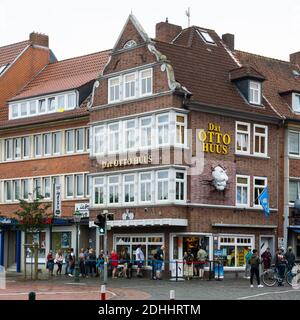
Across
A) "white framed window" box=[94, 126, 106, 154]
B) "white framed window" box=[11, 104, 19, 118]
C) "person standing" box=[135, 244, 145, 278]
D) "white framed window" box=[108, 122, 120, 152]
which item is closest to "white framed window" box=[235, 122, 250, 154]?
"white framed window" box=[108, 122, 120, 152]

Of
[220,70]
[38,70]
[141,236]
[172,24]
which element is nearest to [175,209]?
[141,236]

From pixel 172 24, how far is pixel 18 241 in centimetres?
1684

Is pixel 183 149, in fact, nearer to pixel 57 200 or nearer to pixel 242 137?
pixel 242 137

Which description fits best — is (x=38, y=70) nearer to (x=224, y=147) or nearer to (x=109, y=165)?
(x=109, y=165)

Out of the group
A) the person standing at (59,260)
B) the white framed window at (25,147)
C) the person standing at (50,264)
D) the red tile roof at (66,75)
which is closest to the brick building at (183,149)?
the person standing at (59,260)

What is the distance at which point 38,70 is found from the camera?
61156 mm

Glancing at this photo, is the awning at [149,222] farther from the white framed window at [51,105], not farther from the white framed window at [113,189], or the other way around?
the white framed window at [51,105]

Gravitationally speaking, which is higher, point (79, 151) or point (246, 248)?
point (79, 151)

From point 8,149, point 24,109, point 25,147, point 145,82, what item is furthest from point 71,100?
point 145,82

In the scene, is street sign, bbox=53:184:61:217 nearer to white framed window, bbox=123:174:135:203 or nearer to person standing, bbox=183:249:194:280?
white framed window, bbox=123:174:135:203

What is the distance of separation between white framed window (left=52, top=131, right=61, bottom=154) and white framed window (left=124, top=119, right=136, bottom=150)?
27.1 feet

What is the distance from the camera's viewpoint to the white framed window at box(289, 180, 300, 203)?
158 feet

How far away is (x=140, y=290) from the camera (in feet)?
107
